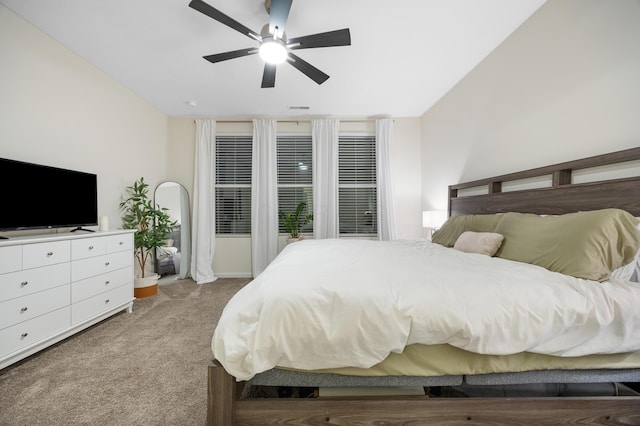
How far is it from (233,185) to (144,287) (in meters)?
1.97

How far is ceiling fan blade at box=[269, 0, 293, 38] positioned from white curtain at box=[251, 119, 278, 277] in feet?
7.46

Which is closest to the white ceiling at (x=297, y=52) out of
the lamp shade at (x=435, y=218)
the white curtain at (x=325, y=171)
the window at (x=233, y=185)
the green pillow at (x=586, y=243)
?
the white curtain at (x=325, y=171)

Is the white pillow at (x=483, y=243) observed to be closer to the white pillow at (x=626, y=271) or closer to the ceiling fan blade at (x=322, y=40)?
the white pillow at (x=626, y=271)

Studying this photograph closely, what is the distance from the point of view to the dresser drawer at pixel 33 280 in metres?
1.60

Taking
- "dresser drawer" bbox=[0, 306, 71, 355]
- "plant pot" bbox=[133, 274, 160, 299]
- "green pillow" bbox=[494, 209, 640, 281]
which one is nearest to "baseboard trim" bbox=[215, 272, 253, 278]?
"plant pot" bbox=[133, 274, 160, 299]

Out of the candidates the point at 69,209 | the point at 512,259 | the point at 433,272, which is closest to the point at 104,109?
the point at 69,209

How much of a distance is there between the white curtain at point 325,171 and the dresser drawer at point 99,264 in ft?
8.16

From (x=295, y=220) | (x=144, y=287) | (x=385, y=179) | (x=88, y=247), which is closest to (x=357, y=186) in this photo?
(x=385, y=179)

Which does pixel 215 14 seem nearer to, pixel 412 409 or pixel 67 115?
pixel 67 115

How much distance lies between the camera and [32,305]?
1742mm

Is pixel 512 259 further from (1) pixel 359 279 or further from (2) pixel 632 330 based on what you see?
(1) pixel 359 279

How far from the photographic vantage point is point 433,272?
132 cm

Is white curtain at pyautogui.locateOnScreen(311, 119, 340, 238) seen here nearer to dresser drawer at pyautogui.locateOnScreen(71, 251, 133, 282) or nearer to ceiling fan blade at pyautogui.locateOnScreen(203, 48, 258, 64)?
ceiling fan blade at pyautogui.locateOnScreen(203, 48, 258, 64)

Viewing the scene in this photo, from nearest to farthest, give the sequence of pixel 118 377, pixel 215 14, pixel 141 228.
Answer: pixel 118 377, pixel 215 14, pixel 141 228
